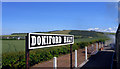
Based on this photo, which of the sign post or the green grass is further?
the green grass

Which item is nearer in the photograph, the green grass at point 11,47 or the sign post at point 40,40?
the sign post at point 40,40

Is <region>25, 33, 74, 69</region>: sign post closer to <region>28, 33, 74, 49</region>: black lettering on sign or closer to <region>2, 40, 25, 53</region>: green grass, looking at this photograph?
<region>28, 33, 74, 49</region>: black lettering on sign

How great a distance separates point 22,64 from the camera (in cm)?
888

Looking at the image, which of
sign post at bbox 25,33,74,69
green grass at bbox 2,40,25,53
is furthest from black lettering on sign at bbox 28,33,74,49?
green grass at bbox 2,40,25,53

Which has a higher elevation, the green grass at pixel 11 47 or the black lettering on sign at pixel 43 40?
the black lettering on sign at pixel 43 40

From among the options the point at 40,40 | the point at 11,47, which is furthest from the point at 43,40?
the point at 11,47

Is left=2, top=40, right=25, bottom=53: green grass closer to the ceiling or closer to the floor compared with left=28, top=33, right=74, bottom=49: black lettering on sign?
closer to the floor

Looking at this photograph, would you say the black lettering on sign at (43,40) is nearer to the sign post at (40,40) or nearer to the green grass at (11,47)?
the sign post at (40,40)

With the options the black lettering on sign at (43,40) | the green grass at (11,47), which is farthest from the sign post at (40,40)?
the green grass at (11,47)

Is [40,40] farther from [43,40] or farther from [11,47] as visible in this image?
[11,47]

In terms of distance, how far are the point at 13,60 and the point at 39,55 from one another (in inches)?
122

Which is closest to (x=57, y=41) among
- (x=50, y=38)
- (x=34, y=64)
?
(x=50, y=38)

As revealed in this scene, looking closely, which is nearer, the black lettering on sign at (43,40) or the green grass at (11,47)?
the black lettering on sign at (43,40)

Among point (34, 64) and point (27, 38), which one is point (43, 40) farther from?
point (34, 64)
